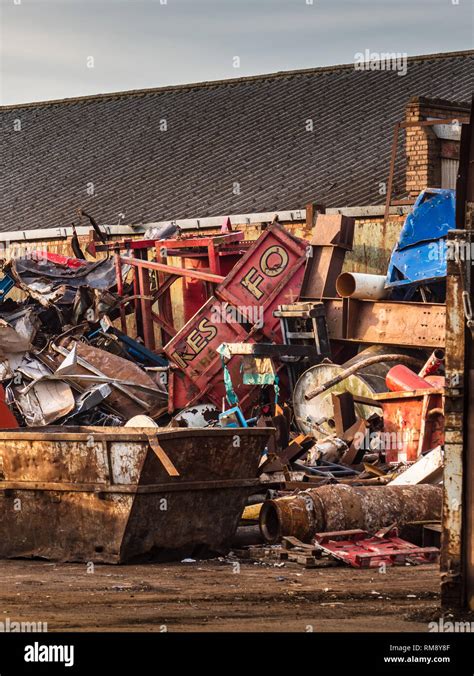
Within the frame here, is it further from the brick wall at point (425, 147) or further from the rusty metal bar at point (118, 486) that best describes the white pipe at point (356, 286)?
the brick wall at point (425, 147)

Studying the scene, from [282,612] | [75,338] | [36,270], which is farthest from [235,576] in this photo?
[36,270]

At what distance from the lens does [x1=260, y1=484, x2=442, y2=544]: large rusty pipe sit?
34.7 ft

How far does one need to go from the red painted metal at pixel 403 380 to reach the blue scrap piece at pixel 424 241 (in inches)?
66.8

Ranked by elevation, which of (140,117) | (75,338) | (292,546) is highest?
(140,117)

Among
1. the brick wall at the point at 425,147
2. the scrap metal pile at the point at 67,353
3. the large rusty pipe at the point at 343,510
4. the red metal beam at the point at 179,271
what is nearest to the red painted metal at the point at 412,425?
the large rusty pipe at the point at 343,510

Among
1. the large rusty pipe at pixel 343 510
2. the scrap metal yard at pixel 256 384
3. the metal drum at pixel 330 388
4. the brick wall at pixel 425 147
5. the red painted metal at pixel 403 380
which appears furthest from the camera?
the brick wall at pixel 425 147

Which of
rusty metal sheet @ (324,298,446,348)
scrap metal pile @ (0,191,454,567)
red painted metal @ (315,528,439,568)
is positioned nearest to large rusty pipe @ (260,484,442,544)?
red painted metal @ (315,528,439,568)

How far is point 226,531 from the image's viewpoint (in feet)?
34.7

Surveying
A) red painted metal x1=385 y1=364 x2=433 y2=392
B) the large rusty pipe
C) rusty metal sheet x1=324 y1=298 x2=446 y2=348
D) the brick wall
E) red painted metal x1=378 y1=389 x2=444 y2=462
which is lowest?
the large rusty pipe

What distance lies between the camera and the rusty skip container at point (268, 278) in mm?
16000

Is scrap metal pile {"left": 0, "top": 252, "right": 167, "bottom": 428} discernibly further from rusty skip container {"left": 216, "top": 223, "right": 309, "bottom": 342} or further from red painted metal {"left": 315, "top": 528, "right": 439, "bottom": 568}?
red painted metal {"left": 315, "top": 528, "right": 439, "bottom": 568}

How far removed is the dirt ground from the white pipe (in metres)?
5.67
